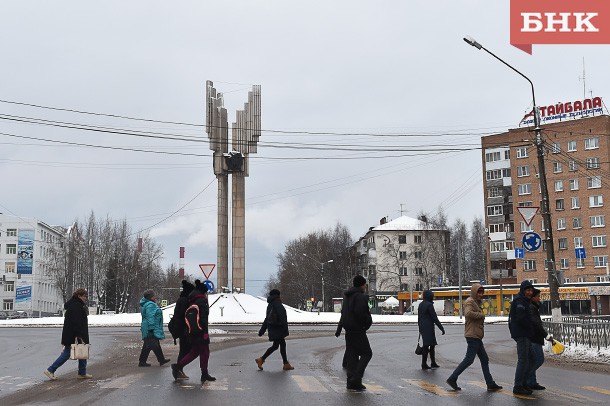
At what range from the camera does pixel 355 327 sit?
40.9 feet

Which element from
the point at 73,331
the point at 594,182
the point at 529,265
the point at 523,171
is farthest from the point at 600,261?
the point at 73,331

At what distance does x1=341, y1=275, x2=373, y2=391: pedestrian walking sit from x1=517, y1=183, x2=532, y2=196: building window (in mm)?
82661

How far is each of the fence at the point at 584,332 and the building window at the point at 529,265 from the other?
6782 centimetres

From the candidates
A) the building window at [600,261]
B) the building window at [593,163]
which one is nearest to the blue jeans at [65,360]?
the building window at [600,261]

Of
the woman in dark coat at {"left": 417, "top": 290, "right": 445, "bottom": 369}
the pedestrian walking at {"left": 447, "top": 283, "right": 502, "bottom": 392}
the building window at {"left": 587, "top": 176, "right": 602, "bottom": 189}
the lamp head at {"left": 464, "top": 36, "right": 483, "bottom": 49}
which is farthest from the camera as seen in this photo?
the building window at {"left": 587, "top": 176, "right": 602, "bottom": 189}

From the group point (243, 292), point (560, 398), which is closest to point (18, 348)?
point (560, 398)

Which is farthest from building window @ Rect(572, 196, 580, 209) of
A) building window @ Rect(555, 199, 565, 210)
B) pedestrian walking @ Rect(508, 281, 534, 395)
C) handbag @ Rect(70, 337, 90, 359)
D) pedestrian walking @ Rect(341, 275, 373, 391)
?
handbag @ Rect(70, 337, 90, 359)

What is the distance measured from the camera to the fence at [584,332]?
66.7 ft

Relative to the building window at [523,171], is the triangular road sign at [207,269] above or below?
below

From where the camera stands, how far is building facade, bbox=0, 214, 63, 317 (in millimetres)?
127419

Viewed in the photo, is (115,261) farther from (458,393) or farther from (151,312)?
(458,393)

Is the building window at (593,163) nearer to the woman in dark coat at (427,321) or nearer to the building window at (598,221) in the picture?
the building window at (598,221)

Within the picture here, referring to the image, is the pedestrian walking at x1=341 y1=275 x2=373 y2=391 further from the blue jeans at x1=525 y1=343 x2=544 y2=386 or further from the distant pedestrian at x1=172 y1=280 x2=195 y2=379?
the distant pedestrian at x1=172 y1=280 x2=195 y2=379

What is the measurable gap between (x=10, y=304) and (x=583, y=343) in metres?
121
